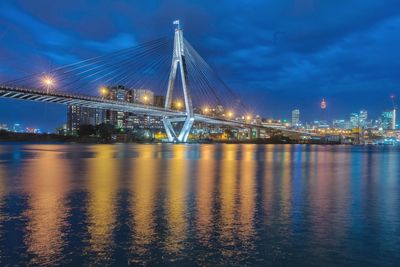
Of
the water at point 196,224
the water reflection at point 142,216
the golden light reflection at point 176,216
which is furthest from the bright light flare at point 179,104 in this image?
the water at point 196,224

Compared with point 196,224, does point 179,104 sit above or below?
above

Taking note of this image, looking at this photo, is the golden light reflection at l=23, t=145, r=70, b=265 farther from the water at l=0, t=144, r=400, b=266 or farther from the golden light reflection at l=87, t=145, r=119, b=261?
the golden light reflection at l=87, t=145, r=119, b=261

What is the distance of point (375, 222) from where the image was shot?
1337 cm

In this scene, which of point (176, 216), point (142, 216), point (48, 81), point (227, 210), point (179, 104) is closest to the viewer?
point (142, 216)

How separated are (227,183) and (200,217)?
958 centimetres

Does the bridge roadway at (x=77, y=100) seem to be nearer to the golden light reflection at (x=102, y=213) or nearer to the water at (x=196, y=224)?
the golden light reflection at (x=102, y=213)

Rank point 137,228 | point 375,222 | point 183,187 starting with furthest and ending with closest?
1. point 183,187
2. point 375,222
3. point 137,228

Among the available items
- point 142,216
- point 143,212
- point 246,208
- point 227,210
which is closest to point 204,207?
point 227,210

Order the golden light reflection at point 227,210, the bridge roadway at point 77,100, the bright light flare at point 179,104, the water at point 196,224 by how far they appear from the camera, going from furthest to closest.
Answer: the bright light flare at point 179,104 → the bridge roadway at point 77,100 → the golden light reflection at point 227,210 → the water at point 196,224

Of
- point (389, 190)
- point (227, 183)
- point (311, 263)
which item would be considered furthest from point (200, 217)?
point (389, 190)

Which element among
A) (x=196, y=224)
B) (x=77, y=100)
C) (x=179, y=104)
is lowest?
(x=196, y=224)

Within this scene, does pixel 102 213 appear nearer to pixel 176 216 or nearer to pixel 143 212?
pixel 143 212

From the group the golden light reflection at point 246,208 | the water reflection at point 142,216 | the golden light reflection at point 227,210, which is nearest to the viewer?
the water reflection at point 142,216

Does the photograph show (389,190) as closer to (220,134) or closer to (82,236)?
(82,236)
